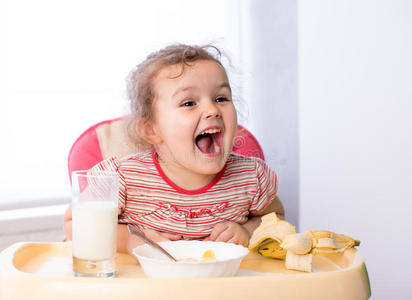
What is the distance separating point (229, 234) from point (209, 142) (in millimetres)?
212

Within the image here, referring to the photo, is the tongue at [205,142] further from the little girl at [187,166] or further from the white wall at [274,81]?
the white wall at [274,81]

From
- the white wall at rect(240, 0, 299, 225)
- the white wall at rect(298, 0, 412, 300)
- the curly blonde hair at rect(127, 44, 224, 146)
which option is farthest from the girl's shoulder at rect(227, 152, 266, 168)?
the white wall at rect(240, 0, 299, 225)

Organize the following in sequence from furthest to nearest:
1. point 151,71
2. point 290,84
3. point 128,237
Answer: point 290,84, point 151,71, point 128,237

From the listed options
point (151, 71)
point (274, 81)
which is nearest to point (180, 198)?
point (151, 71)

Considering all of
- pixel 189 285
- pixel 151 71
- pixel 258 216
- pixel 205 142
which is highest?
pixel 151 71

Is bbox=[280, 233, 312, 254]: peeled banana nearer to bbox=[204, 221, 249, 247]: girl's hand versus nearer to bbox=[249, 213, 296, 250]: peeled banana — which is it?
bbox=[249, 213, 296, 250]: peeled banana

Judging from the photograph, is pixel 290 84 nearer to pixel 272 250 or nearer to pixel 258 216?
pixel 258 216

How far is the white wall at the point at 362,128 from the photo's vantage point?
1.68m

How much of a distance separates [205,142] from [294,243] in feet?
1.23

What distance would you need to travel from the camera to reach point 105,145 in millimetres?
→ 1413

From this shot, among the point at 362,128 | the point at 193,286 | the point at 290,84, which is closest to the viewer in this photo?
the point at 193,286

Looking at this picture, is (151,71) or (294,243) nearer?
(294,243)

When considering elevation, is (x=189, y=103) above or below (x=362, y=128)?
above

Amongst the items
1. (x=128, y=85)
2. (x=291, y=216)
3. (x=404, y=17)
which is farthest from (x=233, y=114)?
(x=291, y=216)
